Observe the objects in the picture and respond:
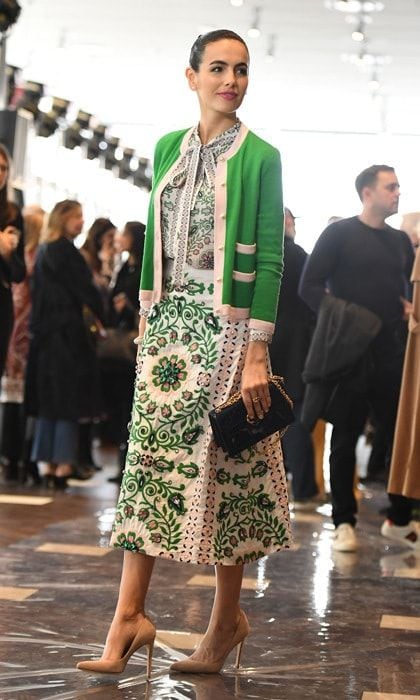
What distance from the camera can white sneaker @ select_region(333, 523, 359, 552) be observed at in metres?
5.16

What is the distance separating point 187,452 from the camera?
2961mm

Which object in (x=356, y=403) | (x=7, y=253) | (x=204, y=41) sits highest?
(x=204, y=41)

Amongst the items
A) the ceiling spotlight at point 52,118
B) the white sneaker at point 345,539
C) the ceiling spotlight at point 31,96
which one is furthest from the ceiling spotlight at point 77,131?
the white sneaker at point 345,539

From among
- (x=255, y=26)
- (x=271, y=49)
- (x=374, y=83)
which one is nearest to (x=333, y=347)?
(x=255, y=26)

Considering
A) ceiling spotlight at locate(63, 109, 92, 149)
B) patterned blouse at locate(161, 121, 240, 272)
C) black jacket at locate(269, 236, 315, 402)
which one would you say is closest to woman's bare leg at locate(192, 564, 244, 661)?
patterned blouse at locate(161, 121, 240, 272)

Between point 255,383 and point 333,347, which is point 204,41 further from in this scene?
point 333,347

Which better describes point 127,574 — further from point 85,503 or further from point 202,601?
point 85,503

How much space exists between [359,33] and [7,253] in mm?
10213

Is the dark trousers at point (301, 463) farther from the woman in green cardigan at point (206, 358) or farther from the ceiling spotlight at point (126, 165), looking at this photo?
the ceiling spotlight at point (126, 165)

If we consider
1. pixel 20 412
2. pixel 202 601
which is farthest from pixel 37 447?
pixel 202 601

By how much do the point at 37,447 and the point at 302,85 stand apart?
12.2m

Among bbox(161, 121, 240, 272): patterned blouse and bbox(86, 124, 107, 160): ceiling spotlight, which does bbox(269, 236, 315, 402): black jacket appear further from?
bbox(86, 124, 107, 160): ceiling spotlight

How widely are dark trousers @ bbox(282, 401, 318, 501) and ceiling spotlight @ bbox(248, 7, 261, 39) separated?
8.54 meters

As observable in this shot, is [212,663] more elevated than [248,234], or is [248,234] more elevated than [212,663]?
[248,234]
